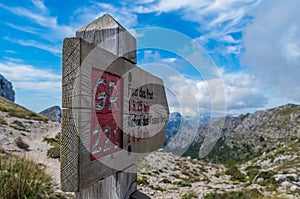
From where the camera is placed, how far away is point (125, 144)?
1813mm

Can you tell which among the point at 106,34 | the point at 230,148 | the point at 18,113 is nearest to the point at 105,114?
the point at 106,34

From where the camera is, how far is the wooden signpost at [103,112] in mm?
1271

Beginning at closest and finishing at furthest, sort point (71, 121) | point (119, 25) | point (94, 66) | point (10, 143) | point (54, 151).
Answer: point (71, 121) < point (94, 66) < point (119, 25) < point (54, 151) < point (10, 143)

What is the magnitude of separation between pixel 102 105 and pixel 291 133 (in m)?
79.9

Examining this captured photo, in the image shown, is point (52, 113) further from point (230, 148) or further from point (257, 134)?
point (257, 134)

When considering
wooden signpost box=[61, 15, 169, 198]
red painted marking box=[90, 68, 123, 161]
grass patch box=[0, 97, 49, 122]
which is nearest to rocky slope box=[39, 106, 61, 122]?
grass patch box=[0, 97, 49, 122]

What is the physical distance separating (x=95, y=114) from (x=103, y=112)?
94 mm

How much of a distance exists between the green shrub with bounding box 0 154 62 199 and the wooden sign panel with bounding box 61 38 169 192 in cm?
313

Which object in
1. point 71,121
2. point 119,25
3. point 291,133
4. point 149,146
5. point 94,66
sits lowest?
point 291,133

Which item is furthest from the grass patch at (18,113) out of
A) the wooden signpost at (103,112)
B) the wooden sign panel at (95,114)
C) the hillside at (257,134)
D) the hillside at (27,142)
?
the hillside at (257,134)

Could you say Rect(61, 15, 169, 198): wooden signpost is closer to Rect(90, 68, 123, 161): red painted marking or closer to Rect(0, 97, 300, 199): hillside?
Rect(90, 68, 123, 161): red painted marking

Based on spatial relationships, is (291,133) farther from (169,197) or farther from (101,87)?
(101,87)

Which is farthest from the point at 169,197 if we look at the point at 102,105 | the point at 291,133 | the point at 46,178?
the point at 291,133

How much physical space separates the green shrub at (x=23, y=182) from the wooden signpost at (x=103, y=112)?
2.95 m
